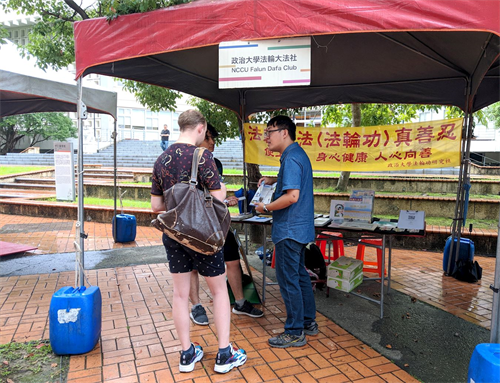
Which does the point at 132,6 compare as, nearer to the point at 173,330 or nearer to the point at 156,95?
the point at 173,330

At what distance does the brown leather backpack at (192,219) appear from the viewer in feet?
7.50

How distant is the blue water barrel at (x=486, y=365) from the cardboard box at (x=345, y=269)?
1935 mm

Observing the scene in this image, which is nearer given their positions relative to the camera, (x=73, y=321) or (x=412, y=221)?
(x=73, y=321)

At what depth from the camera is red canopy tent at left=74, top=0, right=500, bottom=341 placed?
2352mm

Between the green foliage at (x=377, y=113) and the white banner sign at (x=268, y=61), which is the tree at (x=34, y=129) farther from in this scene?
the white banner sign at (x=268, y=61)

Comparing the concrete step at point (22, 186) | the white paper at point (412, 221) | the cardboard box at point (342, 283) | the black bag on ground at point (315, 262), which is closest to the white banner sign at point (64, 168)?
the black bag on ground at point (315, 262)

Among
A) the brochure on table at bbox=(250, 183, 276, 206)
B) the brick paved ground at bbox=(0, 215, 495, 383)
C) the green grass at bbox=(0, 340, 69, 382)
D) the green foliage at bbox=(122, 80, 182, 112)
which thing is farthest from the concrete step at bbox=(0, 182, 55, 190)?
the brochure on table at bbox=(250, 183, 276, 206)

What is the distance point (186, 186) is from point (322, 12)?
4.98 feet

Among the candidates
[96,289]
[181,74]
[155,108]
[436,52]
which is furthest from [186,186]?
[155,108]

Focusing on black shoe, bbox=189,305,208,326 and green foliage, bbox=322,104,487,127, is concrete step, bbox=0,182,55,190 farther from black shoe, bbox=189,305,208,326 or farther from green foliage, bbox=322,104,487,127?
black shoe, bbox=189,305,208,326

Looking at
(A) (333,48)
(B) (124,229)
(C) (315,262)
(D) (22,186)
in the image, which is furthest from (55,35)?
(D) (22,186)

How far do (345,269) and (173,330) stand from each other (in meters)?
1.89

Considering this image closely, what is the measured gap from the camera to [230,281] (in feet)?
11.6

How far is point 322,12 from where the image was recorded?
2473 mm
